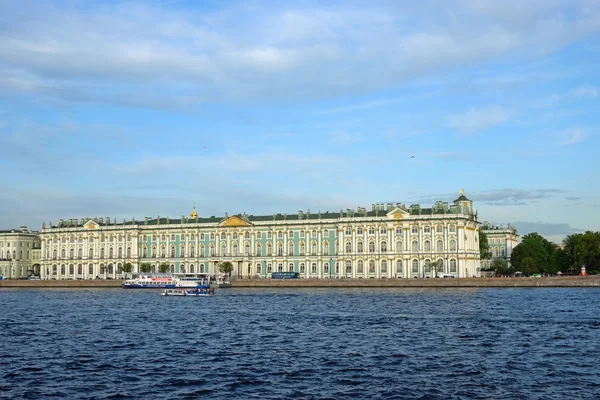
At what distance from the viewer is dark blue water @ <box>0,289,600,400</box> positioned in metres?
21.0

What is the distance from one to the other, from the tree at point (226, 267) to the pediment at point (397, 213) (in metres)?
22.6

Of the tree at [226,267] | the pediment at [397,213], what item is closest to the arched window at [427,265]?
the pediment at [397,213]

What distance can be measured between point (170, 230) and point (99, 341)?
78.7 m

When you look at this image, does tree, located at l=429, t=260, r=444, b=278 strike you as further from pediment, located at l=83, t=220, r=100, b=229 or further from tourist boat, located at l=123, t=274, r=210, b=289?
pediment, located at l=83, t=220, r=100, b=229

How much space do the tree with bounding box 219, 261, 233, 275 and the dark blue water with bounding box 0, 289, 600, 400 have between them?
2229 inches

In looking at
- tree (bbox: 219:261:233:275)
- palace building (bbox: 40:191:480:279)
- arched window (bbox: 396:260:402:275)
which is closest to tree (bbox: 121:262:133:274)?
palace building (bbox: 40:191:480:279)

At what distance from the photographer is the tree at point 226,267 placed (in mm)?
102938

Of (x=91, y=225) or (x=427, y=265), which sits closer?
(x=427, y=265)

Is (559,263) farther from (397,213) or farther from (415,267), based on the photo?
(397,213)

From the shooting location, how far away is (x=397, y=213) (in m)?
96.5

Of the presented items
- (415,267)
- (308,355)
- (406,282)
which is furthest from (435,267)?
(308,355)

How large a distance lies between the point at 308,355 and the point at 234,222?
3130 inches

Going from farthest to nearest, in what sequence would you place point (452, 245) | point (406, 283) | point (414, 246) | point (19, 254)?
point (19, 254) < point (414, 246) < point (452, 245) < point (406, 283)

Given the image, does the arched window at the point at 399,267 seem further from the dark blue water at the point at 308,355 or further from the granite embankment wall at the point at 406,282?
the dark blue water at the point at 308,355
